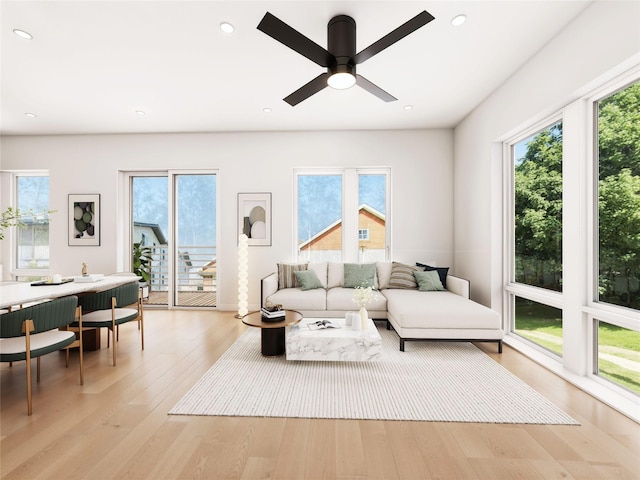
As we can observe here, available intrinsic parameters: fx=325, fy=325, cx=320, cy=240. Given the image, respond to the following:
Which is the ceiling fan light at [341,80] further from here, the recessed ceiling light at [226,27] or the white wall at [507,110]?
the white wall at [507,110]

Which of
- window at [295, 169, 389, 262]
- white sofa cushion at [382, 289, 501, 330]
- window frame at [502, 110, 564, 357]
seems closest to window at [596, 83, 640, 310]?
white sofa cushion at [382, 289, 501, 330]

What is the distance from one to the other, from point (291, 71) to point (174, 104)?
180 centimetres

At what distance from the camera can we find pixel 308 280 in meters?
4.61

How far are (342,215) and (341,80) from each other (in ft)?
9.54

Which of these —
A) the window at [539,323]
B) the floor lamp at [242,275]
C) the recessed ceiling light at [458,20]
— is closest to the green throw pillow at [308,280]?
the floor lamp at [242,275]

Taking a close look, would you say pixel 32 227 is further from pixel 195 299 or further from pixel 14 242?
pixel 195 299

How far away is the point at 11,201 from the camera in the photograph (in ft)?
18.4

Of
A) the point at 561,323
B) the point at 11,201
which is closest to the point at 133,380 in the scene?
the point at 561,323

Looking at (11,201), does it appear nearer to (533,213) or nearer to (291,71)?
(291,71)

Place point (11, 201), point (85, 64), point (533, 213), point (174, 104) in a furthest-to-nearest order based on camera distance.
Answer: point (11, 201), point (174, 104), point (533, 213), point (85, 64)

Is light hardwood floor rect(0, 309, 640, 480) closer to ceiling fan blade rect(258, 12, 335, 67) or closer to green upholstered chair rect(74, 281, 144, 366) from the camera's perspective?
green upholstered chair rect(74, 281, 144, 366)

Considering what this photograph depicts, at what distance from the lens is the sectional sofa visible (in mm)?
3314

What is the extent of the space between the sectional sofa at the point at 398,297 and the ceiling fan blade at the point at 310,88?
91.4 inches

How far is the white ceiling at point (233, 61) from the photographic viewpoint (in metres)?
2.46
